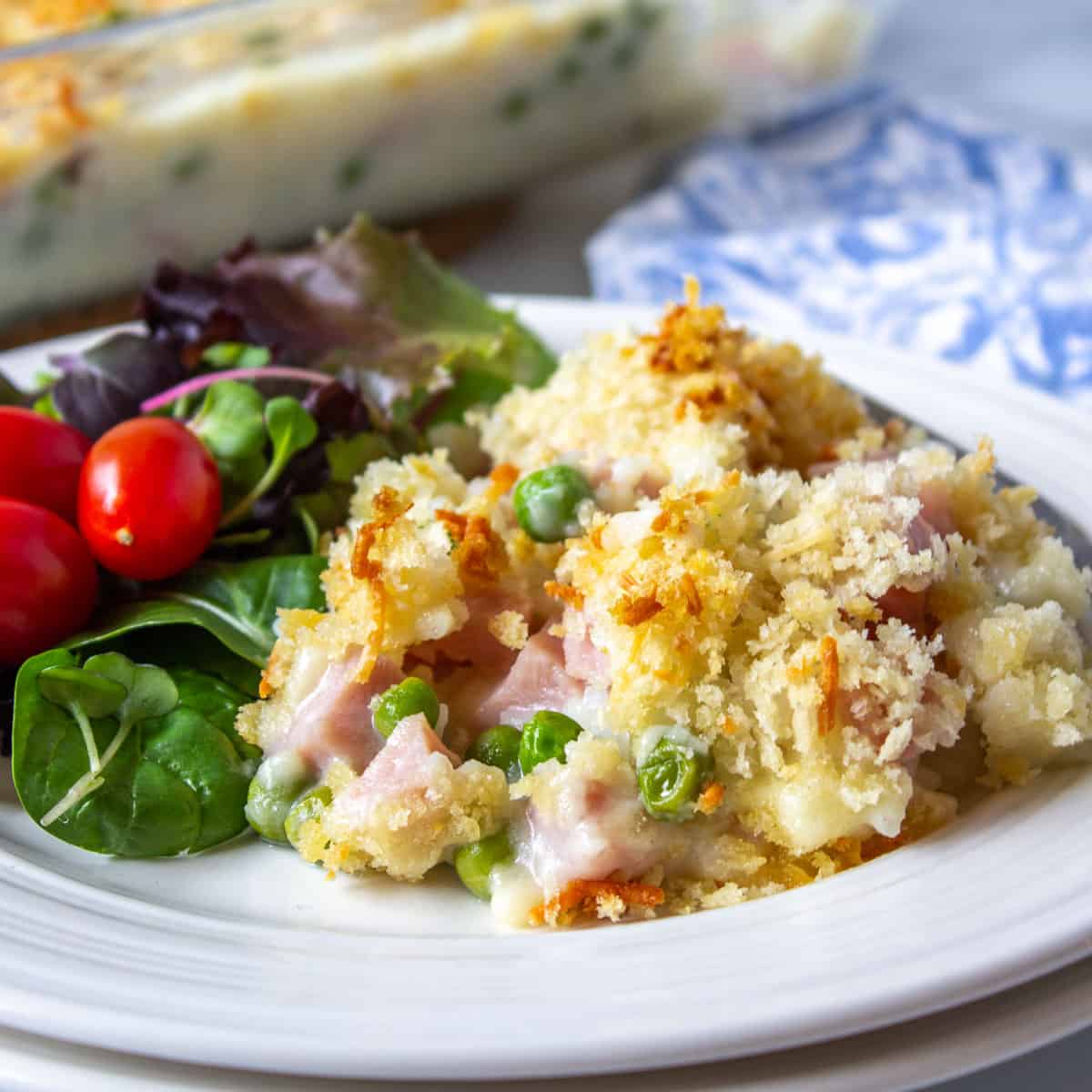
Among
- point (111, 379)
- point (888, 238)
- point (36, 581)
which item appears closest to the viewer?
point (36, 581)

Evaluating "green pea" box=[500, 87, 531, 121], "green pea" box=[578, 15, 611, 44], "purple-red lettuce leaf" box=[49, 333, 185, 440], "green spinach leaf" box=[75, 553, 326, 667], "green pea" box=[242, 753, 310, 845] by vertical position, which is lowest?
"green pea" box=[500, 87, 531, 121]

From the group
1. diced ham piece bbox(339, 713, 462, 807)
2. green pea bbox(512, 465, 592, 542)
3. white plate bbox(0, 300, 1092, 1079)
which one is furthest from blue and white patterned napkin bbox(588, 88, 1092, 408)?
white plate bbox(0, 300, 1092, 1079)

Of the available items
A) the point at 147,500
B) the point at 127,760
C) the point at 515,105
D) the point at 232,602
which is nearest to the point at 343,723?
the point at 127,760

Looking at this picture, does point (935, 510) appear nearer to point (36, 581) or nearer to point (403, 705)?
point (403, 705)

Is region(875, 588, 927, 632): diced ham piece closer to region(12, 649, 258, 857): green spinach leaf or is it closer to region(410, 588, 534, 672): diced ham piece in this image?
region(410, 588, 534, 672): diced ham piece

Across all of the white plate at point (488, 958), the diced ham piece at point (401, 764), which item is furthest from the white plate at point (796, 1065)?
the diced ham piece at point (401, 764)

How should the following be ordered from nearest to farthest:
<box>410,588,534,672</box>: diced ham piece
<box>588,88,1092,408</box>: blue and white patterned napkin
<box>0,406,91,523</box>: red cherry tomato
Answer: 1. <box>410,588,534,672</box>: diced ham piece
2. <box>0,406,91,523</box>: red cherry tomato
3. <box>588,88,1092,408</box>: blue and white patterned napkin
